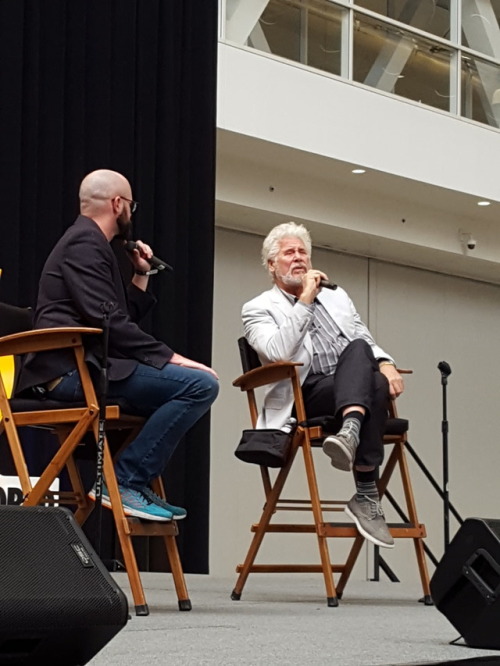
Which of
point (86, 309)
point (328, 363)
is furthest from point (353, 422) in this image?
point (86, 309)

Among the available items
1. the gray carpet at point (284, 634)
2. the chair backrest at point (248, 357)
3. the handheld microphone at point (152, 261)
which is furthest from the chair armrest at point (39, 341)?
the chair backrest at point (248, 357)

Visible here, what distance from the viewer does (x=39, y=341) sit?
105 inches

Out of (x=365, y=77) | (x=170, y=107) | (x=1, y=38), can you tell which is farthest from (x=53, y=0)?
(x=365, y=77)

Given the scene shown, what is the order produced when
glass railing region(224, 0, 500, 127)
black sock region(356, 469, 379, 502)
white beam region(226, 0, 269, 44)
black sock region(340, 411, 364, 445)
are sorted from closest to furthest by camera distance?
1. black sock region(340, 411, 364, 445)
2. black sock region(356, 469, 379, 502)
3. white beam region(226, 0, 269, 44)
4. glass railing region(224, 0, 500, 127)

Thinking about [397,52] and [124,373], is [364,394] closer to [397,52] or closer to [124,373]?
[124,373]

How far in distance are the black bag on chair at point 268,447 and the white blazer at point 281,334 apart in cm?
5

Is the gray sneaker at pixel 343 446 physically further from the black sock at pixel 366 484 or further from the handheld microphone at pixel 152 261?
the handheld microphone at pixel 152 261

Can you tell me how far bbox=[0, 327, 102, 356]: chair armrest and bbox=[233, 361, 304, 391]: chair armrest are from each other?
674 millimetres

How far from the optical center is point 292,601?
11.0 ft

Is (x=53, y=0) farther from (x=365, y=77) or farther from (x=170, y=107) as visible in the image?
(x=365, y=77)

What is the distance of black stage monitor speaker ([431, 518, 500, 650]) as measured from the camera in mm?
2104

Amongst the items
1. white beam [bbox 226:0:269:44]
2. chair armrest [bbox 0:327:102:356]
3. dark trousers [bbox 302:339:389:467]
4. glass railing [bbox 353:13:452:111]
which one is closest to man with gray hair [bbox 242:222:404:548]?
dark trousers [bbox 302:339:389:467]

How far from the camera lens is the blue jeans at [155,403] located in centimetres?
275

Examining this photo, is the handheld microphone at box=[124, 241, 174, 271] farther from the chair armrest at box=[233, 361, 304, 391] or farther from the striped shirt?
the striped shirt
